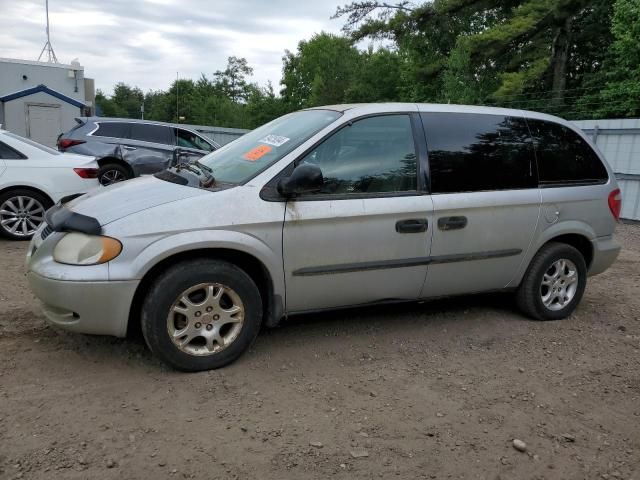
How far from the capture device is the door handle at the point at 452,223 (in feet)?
13.1

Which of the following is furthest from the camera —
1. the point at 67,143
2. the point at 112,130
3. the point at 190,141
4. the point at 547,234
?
the point at 190,141

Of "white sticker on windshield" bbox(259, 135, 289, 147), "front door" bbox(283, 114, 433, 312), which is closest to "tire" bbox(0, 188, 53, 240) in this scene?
"white sticker on windshield" bbox(259, 135, 289, 147)

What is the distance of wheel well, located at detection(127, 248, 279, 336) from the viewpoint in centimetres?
336

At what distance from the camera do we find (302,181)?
135 inches

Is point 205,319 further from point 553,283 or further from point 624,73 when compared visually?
point 624,73

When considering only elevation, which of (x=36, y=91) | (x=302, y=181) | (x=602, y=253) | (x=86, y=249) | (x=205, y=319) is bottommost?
(x=205, y=319)

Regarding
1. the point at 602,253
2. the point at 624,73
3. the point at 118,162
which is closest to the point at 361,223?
the point at 602,253

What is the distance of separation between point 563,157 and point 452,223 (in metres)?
1.37

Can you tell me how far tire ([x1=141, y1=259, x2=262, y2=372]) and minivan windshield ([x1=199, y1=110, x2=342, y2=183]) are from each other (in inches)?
26.7

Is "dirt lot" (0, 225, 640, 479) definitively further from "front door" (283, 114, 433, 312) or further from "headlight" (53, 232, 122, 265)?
"headlight" (53, 232, 122, 265)

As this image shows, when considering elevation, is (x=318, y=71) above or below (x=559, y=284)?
above

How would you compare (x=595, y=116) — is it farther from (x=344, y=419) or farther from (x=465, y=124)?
(x=344, y=419)

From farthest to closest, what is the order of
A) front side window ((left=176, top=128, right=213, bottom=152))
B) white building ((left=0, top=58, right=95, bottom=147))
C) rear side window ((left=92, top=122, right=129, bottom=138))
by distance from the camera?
white building ((left=0, top=58, right=95, bottom=147)) → front side window ((left=176, top=128, right=213, bottom=152)) → rear side window ((left=92, top=122, right=129, bottom=138))

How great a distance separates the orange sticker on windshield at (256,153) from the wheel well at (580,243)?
2.56m
